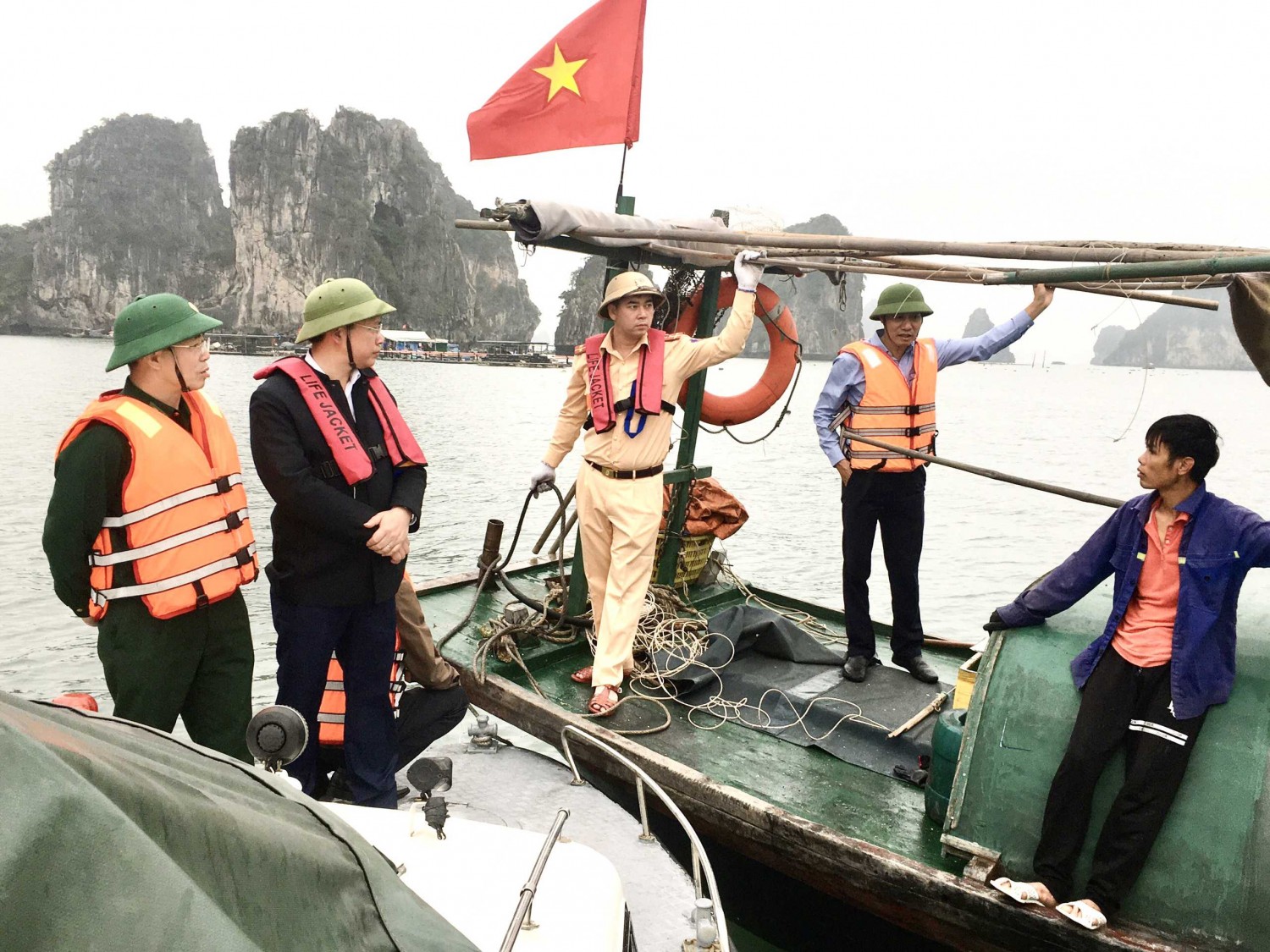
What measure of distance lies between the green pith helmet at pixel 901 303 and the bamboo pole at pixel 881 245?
82cm

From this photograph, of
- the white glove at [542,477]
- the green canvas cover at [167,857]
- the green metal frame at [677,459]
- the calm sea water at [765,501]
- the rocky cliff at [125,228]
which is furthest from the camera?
the rocky cliff at [125,228]

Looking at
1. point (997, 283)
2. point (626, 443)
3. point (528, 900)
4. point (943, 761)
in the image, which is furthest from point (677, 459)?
point (528, 900)

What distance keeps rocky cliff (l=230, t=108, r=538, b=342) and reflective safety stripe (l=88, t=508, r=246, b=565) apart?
351 feet

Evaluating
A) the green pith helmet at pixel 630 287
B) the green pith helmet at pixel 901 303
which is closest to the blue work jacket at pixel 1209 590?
the green pith helmet at pixel 901 303

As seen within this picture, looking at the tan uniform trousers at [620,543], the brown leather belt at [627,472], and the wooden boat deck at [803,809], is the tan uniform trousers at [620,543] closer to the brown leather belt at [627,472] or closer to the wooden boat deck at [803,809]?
the brown leather belt at [627,472]

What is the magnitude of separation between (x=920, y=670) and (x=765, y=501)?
1461 centimetres

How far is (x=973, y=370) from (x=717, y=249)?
132m

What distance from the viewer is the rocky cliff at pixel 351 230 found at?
108 m

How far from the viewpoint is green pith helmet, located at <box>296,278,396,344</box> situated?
132 inches

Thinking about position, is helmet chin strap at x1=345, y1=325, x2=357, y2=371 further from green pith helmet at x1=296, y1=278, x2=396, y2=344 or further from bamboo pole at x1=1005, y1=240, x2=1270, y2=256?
bamboo pole at x1=1005, y1=240, x2=1270, y2=256

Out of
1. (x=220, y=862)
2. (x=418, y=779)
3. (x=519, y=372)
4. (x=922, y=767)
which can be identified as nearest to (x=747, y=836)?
(x=922, y=767)

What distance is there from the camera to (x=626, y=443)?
15.2 feet

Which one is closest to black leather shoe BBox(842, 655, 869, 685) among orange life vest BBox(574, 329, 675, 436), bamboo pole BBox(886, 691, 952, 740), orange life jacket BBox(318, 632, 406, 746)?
bamboo pole BBox(886, 691, 952, 740)

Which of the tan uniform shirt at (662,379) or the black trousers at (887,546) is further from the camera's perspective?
the black trousers at (887,546)
